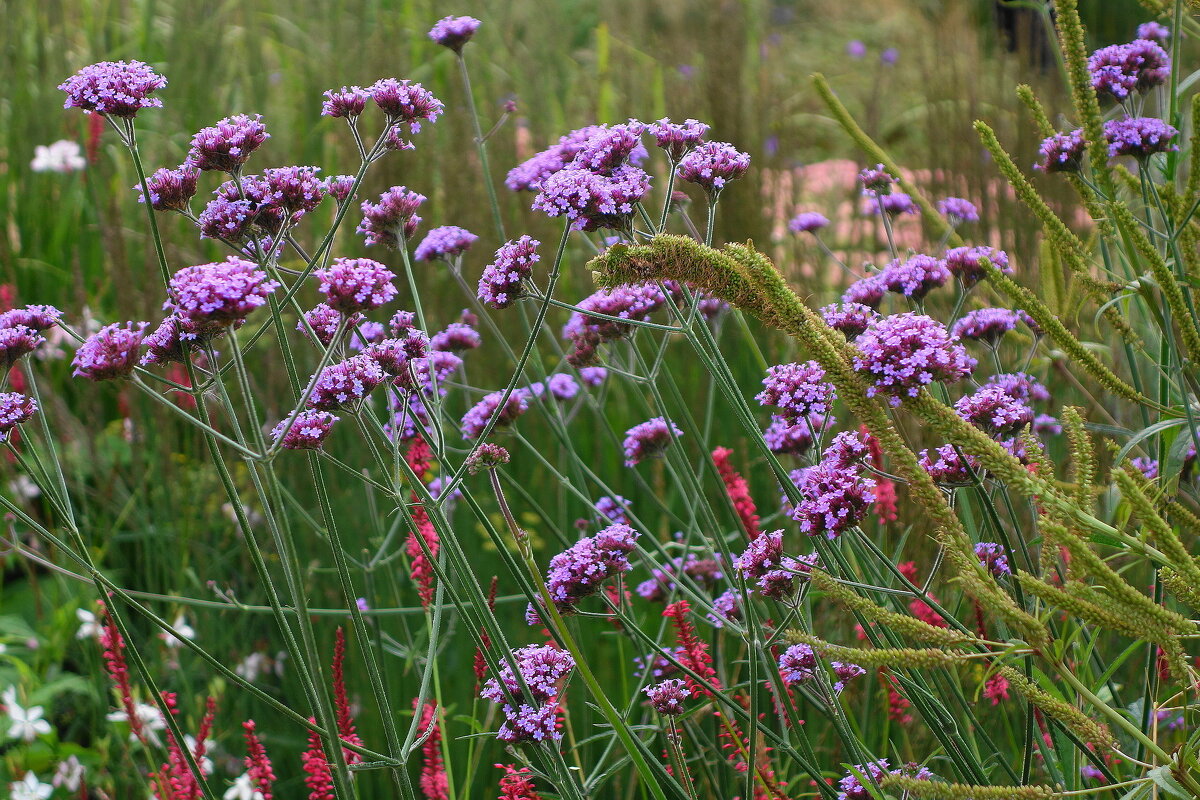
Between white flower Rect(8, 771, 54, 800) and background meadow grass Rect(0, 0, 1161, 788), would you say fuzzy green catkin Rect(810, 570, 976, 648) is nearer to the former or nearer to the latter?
background meadow grass Rect(0, 0, 1161, 788)

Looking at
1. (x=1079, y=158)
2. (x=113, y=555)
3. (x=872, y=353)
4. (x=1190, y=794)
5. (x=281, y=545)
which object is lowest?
(x=113, y=555)

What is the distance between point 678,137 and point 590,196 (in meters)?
0.32

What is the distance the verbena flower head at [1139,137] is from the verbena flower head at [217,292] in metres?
1.34

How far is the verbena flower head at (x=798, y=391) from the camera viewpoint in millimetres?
1737

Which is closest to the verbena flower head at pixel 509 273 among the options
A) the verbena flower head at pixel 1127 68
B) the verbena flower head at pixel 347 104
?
the verbena flower head at pixel 347 104

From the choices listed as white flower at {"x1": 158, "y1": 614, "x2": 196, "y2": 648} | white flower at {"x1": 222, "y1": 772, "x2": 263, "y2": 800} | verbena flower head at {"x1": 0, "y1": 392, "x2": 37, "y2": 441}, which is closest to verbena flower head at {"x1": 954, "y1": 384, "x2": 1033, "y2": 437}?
verbena flower head at {"x1": 0, "y1": 392, "x2": 37, "y2": 441}

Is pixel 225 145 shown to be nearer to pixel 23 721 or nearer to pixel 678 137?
pixel 678 137

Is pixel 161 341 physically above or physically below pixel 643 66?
below

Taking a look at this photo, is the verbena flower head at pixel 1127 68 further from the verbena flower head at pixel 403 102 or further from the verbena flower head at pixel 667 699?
the verbena flower head at pixel 667 699

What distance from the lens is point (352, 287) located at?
1.60 meters

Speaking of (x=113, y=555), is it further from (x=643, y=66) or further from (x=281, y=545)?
(x=643, y=66)

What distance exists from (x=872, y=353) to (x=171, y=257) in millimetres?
2946

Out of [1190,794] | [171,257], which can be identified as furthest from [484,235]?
[1190,794]

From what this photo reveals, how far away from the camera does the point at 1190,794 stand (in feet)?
4.16
